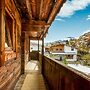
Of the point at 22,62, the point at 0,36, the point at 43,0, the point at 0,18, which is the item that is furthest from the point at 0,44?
the point at 22,62

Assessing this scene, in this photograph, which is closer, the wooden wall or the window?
the wooden wall

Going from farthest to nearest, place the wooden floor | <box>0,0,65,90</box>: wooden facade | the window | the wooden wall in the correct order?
the wooden floor, the window, <box>0,0,65,90</box>: wooden facade, the wooden wall

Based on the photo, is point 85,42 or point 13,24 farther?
point 85,42

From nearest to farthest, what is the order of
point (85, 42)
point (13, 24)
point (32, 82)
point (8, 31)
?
point (8, 31), point (13, 24), point (32, 82), point (85, 42)

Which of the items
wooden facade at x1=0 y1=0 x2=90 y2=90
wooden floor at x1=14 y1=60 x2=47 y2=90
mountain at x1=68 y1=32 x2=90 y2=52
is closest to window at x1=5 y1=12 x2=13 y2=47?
wooden facade at x1=0 y1=0 x2=90 y2=90

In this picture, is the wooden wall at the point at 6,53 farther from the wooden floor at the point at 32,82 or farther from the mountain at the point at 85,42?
the mountain at the point at 85,42


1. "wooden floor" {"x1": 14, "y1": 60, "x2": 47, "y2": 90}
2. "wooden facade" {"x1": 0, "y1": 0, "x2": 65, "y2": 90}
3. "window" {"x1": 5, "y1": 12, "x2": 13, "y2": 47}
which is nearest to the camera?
"wooden facade" {"x1": 0, "y1": 0, "x2": 65, "y2": 90}

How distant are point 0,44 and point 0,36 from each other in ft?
0.44

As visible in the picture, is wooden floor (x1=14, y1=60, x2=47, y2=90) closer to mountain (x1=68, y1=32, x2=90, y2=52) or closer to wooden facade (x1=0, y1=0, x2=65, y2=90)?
wooden facade (x1=0, y1=0, x2=65, y2=90)

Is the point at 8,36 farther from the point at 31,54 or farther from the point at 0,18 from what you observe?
the point at 31,54

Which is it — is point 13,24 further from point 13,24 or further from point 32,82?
point 32,82

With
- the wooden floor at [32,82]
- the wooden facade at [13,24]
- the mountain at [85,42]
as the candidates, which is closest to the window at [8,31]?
the wooden facade at [13,24]

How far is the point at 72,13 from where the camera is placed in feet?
240

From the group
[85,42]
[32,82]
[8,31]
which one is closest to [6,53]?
[8,31]
